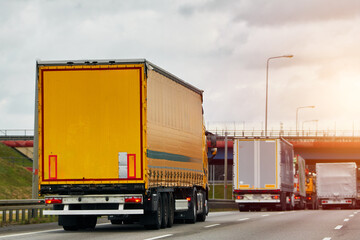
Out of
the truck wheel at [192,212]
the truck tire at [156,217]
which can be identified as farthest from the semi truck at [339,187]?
the truck tire at [156,217]

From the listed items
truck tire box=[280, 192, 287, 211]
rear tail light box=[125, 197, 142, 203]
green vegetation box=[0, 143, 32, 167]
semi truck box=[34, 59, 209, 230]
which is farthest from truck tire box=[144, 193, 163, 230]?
green vegetation box=[0, 143, 32, 167]

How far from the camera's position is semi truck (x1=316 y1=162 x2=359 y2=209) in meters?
51.6

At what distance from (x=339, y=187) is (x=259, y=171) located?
14.8 meters

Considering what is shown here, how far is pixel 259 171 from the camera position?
127ft

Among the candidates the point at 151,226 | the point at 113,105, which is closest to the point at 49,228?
the point at 151,226

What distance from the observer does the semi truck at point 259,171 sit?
126ft

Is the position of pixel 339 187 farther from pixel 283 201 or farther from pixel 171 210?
pixel 171 210

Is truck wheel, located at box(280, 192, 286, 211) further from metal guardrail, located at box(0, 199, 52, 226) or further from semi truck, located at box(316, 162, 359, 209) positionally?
metal guardrail, located at box(0, 199, 52, 226)

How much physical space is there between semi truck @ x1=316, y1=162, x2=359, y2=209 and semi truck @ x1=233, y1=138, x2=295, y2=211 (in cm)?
1273

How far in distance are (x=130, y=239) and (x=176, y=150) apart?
18.5ft

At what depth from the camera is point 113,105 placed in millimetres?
19391

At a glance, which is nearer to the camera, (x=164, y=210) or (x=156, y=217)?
(x=156, y=217)

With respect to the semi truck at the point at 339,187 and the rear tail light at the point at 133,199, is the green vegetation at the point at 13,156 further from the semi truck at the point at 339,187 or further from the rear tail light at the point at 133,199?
the rear tail light at the point at 133,199

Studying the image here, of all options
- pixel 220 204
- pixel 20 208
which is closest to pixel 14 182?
pixel 220 204
